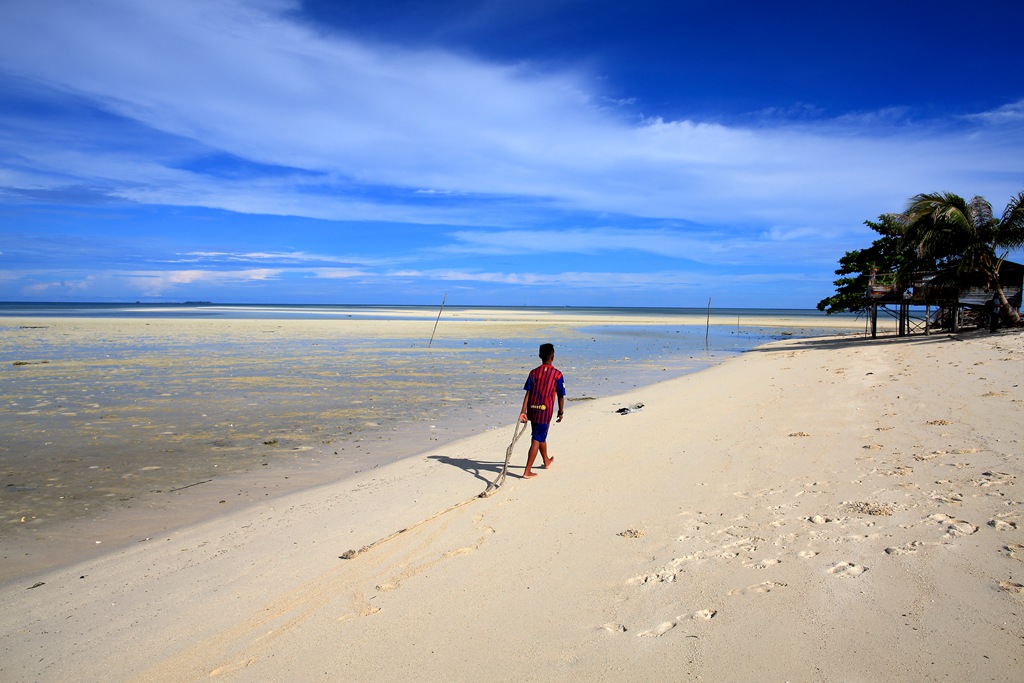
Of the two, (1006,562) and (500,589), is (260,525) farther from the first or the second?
(1006,562)

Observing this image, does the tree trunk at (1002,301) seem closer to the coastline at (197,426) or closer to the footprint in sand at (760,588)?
the coastline at (197,426)

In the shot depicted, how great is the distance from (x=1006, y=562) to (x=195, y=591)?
6141 millimetres

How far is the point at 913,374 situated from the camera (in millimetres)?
15344

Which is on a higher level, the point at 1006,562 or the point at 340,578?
the point at 1006,562

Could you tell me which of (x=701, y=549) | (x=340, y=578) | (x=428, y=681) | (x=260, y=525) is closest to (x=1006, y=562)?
(x=701, y=549)

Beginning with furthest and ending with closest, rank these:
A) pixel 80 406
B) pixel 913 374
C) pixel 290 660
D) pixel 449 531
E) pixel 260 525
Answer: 1. pixel 913 374
2. pixel 80 406
3. pixel 260 525
4. pixel 449 531
5. pixel 290 660

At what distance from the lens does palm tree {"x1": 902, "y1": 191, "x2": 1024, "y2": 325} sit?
991 inches

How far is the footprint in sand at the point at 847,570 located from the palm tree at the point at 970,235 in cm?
2686

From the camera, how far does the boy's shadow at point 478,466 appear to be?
313 inches

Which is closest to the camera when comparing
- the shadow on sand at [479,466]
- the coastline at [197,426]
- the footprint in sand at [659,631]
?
the footprint in sand at [659,631]

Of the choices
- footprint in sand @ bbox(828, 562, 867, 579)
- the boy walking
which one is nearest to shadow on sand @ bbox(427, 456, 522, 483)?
the boy walking

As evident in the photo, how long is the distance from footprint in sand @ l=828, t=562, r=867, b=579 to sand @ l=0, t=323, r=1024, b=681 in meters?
0.05

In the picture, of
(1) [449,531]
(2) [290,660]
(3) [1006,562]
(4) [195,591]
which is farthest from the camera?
(1) [449,531]

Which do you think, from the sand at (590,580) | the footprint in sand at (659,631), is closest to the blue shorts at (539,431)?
the sand at (590,580)
